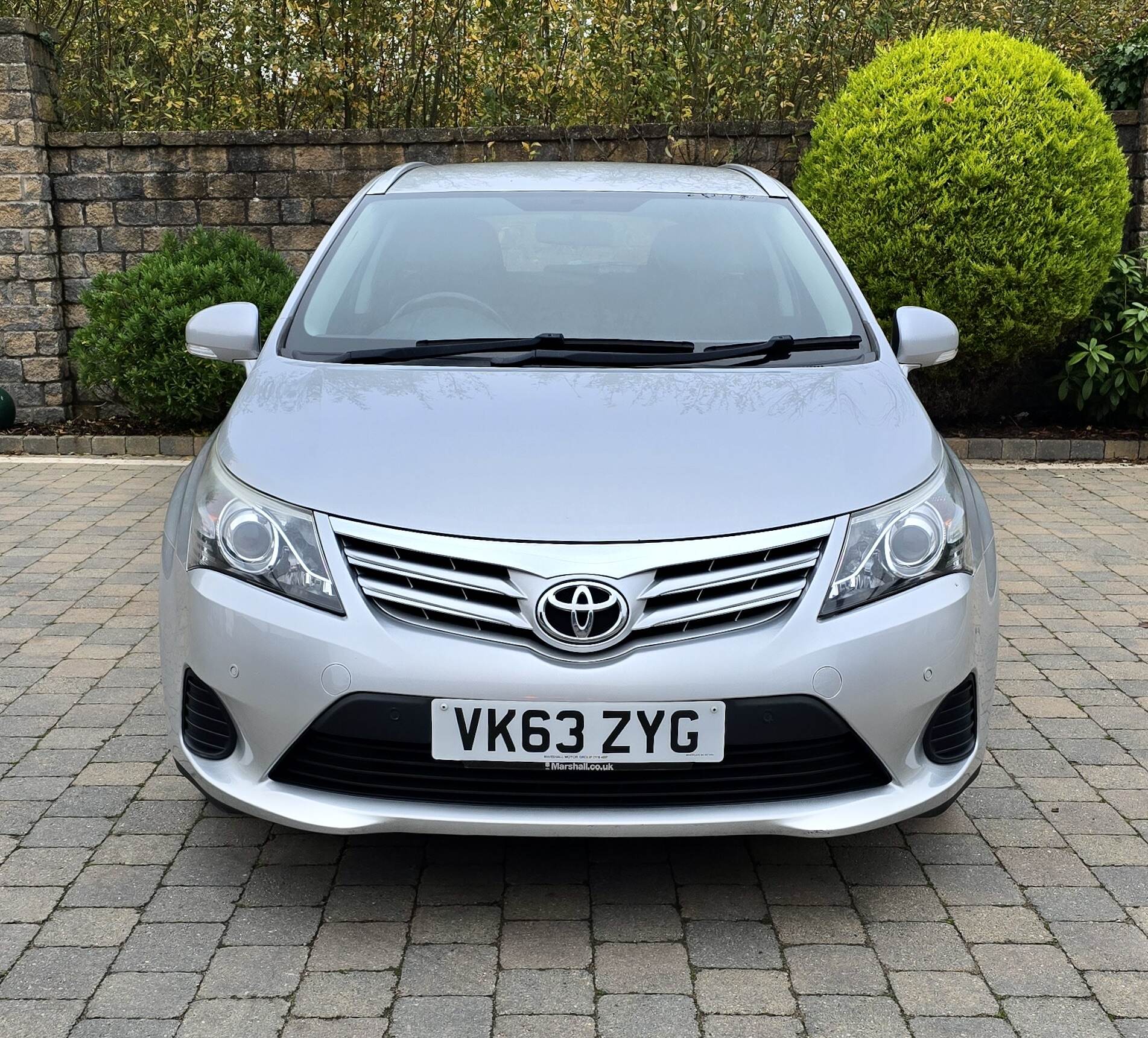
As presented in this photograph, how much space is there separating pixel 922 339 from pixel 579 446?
1412 millimetres

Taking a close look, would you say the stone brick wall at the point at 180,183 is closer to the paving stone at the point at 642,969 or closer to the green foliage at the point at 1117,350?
the green foliage at the point at 1117,350

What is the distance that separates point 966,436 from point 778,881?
6361 mm

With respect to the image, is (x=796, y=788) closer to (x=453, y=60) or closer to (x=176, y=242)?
(x=176, y=242)

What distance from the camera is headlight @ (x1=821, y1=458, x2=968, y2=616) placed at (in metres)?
2.83

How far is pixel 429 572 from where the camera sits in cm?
276

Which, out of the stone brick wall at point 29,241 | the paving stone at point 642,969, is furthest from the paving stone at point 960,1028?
the stone brick wall at point 29,241

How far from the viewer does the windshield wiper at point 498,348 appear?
365 centimetres

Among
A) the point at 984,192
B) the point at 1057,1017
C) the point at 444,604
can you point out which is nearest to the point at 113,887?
the point at 444,604

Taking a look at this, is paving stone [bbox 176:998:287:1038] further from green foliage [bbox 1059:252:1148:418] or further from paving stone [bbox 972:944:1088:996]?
green foliage [bbox 1059:252:1148:418]

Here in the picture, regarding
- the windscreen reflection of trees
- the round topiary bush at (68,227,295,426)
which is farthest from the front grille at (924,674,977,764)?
the windscreen reflection of trees

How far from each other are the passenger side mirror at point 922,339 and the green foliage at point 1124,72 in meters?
6.04

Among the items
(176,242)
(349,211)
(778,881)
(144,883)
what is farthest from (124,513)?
(778,881)

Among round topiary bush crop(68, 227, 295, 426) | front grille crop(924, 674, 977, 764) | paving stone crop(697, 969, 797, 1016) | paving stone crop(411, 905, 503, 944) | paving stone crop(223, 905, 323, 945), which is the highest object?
front grille crop(924, 674, 977, 764)

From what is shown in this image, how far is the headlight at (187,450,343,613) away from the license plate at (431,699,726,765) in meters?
0.35
